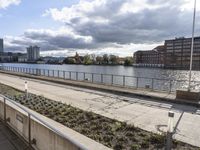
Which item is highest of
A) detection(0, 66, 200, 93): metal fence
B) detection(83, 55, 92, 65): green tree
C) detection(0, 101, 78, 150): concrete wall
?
detection(83, 55, 92, 65): green tree

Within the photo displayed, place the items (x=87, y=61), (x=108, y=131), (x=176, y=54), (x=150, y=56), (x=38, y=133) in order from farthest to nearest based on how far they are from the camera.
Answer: (x=150, y=56)
(x=87, y=61)
(x=176, y=54)
(x=108, y=131)
(x=38, y=133)

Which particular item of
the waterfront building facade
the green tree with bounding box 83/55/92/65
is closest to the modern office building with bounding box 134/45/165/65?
the waterfront building facade

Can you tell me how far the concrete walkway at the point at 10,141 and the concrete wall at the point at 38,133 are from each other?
0.21m

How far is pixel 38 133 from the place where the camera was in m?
5.79

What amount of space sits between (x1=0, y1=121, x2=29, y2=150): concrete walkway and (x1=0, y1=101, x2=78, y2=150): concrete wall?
206mm

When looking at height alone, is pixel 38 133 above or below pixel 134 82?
above

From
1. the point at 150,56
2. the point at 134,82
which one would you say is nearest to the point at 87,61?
the point at 150,56

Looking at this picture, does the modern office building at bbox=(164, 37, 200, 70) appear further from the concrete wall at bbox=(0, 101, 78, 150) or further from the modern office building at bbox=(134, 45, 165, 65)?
the concrete wall at bbox=(0, 101, 78, 150)

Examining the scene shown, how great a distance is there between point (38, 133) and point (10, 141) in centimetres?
139

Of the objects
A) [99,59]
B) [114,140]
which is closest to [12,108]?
[114,140]

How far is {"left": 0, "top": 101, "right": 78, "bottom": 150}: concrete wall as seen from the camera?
4758 millimetres

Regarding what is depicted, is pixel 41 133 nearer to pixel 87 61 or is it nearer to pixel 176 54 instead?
pixel 176 54

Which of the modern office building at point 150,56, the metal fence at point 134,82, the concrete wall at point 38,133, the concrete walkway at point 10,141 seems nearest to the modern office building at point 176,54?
the modern office building at point 150,56

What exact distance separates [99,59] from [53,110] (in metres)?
166
